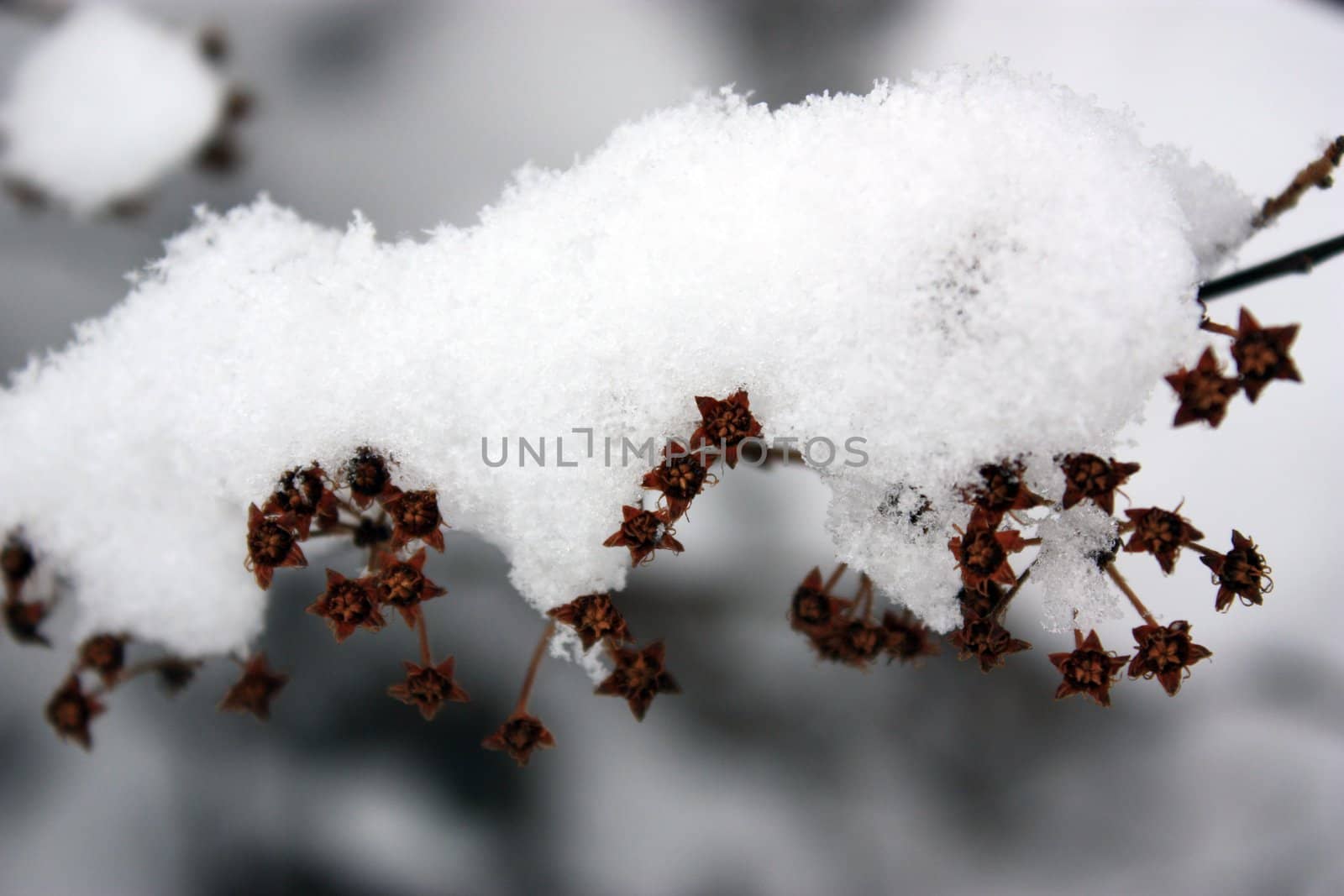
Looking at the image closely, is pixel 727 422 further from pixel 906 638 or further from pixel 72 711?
pixel 72 711

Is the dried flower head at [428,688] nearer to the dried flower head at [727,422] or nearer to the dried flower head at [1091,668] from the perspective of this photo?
the dried flower head at [727,422]

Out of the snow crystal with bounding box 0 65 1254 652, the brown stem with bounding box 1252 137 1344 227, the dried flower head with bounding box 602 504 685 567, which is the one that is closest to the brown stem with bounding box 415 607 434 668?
the snow crystal with bounding box 0 65 1254 652

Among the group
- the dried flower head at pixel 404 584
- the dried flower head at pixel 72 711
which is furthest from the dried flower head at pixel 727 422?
the dried flower head at pixel 72 711

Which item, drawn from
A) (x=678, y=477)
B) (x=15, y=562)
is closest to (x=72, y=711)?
(x=15, y=562)

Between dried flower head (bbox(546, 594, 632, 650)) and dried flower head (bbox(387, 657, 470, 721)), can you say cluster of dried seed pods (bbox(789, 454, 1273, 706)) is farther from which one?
dried flower head (bbox(387, 657, 470, 721))

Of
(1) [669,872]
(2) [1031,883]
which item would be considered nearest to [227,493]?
(1) [669,872]

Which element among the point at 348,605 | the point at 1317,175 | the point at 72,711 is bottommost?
the point at 72,711
